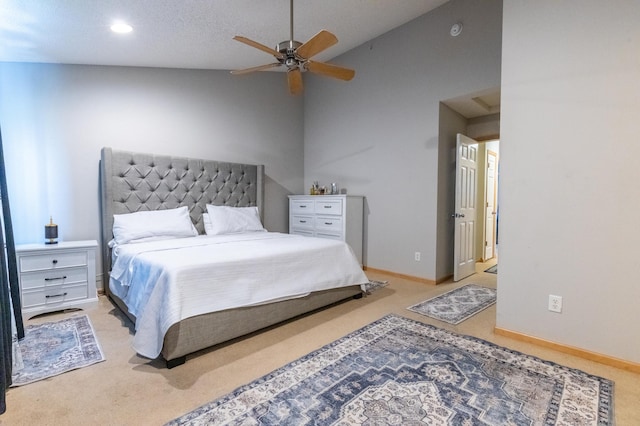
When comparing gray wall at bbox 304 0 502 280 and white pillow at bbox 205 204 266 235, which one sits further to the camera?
white pillow at bbox 205 204 266 235

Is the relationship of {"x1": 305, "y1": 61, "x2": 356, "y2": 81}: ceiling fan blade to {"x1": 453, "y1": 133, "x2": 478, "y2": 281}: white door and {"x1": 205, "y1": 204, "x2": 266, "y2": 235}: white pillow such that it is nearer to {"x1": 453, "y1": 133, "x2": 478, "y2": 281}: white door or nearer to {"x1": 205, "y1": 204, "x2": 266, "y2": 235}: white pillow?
{"x1": 453, "y1": 133, "x2": 478, "y2": 281}: white door

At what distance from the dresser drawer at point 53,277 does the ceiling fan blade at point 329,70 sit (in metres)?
2.91

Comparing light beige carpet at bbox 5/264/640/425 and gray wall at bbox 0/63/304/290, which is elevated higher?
gray wall at bbox 0/63/304/290

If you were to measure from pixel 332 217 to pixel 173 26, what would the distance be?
115 inches

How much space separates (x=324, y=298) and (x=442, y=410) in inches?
61.2

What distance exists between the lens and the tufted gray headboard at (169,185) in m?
3.45

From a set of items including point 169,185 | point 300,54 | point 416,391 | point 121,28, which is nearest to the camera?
point 416,391

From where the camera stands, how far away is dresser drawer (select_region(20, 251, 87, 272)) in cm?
282

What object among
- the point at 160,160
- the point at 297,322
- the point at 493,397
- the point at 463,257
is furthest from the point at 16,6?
the point at 463,257

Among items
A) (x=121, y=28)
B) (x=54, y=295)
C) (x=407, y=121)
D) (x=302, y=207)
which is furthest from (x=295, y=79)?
(x=54, y=295)

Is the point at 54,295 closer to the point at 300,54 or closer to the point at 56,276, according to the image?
the point at 56,276

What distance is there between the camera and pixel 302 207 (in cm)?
510

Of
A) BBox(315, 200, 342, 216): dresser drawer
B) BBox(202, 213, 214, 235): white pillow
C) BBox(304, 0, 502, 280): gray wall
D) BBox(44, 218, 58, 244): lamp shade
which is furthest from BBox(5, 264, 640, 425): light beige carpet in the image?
BBox(315, 200, 342, 216): dresser drawer

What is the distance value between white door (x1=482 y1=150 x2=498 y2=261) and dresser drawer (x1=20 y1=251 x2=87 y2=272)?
19.3 ft
